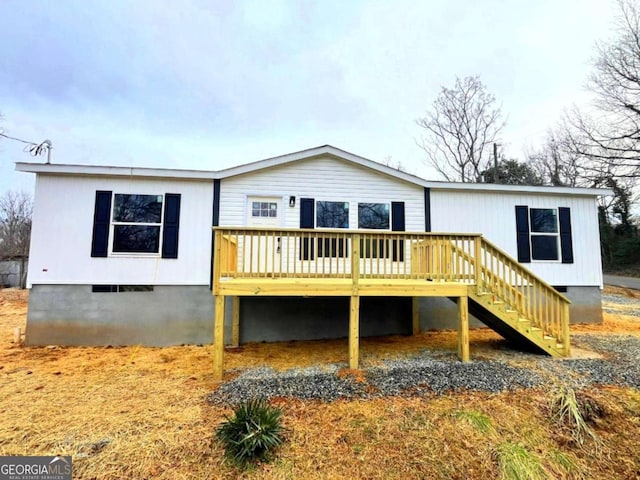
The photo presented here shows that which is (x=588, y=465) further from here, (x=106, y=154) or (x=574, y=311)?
(x=106, y=154)

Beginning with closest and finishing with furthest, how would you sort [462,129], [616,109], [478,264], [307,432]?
[307,432], [478,264], [616,109], [462,129]

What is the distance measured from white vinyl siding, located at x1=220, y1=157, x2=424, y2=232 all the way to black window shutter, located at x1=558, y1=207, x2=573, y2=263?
384 centimetres

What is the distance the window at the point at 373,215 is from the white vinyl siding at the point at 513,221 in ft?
4.07

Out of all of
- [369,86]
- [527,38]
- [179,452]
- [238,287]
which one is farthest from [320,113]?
[179,452]

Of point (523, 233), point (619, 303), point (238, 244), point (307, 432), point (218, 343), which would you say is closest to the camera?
point (307, 432)

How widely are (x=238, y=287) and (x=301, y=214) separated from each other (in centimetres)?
270

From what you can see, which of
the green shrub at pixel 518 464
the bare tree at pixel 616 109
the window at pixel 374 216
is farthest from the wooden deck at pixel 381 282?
the bare tree at pixel 616 109

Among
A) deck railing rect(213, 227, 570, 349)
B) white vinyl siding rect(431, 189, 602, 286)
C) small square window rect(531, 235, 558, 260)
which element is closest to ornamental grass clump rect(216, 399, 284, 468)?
deck railing rect(213, 227, 570, 349)

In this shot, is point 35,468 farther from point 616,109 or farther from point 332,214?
point 616,109

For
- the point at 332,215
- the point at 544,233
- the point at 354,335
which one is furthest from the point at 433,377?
the point at 544,233

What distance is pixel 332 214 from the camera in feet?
23.7

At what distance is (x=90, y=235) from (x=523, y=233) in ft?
34.0

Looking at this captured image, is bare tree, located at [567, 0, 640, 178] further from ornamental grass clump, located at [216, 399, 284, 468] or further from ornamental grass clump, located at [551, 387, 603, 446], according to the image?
ornamental grass clump, located at [216, 399, 284, 468]

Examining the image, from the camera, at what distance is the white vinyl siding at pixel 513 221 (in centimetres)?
768
